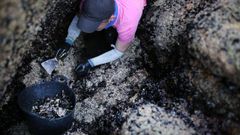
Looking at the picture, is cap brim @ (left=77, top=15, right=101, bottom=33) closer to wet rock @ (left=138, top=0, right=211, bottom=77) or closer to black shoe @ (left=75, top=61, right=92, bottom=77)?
black shoe @ (left=75, top=61, right=92, bottom=77)

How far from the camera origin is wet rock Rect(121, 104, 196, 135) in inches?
97.5

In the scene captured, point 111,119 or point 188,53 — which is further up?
point 188,53

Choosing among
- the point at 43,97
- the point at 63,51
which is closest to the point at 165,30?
the point at 63,51

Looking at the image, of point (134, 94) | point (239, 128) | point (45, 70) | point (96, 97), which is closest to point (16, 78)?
point (45, 70)

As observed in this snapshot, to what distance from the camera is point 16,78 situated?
110 inches

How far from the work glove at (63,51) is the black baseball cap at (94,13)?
1.33ft

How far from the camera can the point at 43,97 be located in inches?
109

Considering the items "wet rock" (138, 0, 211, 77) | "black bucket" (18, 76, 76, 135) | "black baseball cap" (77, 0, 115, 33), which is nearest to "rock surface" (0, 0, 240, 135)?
"wet rock" (138, 0, 211, 77)

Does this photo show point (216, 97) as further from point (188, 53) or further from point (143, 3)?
point (143, 3)

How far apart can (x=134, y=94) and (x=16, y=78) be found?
0.93 m

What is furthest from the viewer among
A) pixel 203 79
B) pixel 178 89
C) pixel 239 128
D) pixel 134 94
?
pixel 134 94

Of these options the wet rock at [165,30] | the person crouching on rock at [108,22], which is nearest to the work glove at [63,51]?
the person crouching on rock at [108,22]

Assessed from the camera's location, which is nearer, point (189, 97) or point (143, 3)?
point (189, 97)

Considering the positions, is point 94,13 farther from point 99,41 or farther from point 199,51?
point 199,51
